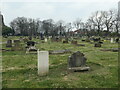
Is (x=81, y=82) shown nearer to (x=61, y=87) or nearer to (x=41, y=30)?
(x=61, y=87)

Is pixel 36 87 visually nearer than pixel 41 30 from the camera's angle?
Yes

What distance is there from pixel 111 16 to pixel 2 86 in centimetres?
7156

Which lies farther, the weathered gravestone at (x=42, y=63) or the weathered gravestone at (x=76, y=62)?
the weathered gravestone at (x=76, y=62)

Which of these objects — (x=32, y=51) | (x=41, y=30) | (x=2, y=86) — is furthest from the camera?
(x=41, y=30)

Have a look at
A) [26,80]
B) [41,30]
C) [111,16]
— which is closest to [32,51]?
[26,80]

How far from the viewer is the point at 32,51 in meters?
16.3

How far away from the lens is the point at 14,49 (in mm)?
18359

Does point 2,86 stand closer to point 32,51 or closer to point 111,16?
point 32,51

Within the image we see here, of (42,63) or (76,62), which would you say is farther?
(76,62)

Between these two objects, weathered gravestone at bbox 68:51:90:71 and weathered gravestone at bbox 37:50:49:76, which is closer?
weathered gravestone at bbox 37:50:49:76

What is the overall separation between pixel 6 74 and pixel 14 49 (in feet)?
35.9

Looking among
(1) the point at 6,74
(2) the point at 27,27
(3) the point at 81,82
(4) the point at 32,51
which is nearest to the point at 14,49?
(4) the point at 32,51

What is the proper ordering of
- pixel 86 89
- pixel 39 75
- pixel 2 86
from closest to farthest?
pixel 86 89
pixel 2 86
pixel 39 75

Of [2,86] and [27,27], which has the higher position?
[27,27]
